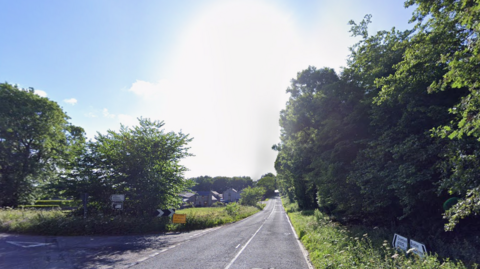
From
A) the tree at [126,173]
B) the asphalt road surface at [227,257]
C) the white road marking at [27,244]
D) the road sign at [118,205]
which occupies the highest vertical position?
the tree at [126,173]

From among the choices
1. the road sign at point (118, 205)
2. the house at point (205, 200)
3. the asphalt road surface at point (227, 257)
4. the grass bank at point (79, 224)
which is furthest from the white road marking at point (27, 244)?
the house at point (205, 200)

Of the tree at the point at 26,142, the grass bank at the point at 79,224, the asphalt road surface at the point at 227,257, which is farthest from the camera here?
the tree at the point at 26,142

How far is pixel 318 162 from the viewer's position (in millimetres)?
16219

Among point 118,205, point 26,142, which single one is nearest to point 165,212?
point 118,205

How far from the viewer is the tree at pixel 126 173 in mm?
16594

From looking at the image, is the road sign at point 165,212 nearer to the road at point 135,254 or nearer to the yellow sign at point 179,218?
the yellow sign at point 179,218

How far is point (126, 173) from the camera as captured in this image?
16969 millimetres

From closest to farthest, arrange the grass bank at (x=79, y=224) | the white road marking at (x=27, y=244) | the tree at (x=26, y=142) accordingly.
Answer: the white road marking at (x=27, y=244)
the grass bank at (x=79, y=224)
the tree at (x=26, y=142)

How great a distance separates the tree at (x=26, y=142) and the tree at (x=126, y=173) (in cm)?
922

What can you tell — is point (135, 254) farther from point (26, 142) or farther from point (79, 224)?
point (26, 142)

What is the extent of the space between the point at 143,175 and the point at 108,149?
10.2 ft

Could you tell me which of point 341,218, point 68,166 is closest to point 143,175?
point 68,166

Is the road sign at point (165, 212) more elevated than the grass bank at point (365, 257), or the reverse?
the road sign at point (165, 212)

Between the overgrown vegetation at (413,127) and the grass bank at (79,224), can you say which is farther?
the grass bank at (79,224)
